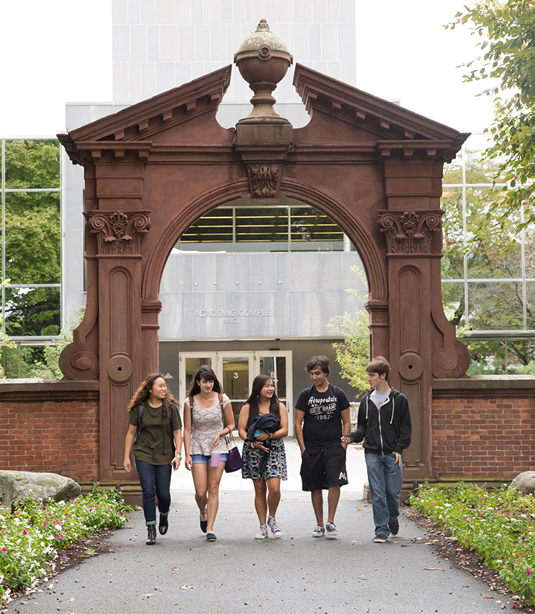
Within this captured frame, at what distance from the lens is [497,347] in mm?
26406

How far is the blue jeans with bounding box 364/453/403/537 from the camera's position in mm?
8344

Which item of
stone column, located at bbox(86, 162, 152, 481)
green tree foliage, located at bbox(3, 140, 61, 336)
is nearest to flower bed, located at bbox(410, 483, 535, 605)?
stone column, located at bbox(86, 162, 152, 481)

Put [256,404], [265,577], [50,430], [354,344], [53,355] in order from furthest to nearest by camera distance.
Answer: [53,355] → [354,344] → [50,430] → [256,404] → [265,577]

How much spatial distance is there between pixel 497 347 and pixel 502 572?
2071 centimetres

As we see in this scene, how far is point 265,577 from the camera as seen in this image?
6.98 metres

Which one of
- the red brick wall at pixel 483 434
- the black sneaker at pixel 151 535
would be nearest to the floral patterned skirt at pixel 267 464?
the black sneaker at pixel 151 535

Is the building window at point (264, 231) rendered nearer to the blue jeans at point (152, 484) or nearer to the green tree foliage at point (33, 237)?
the green tree foliage at point (33, 237)

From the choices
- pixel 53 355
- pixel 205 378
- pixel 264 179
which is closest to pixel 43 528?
pixel 205 378

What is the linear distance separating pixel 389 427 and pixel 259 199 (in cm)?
425

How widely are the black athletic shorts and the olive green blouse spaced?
4.34 ft

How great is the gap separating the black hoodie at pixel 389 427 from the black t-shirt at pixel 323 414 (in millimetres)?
254

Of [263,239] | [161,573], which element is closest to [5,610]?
[161,573]

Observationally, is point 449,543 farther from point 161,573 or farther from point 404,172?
point 404,172

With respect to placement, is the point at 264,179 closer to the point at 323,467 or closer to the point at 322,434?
the point at 322,434
